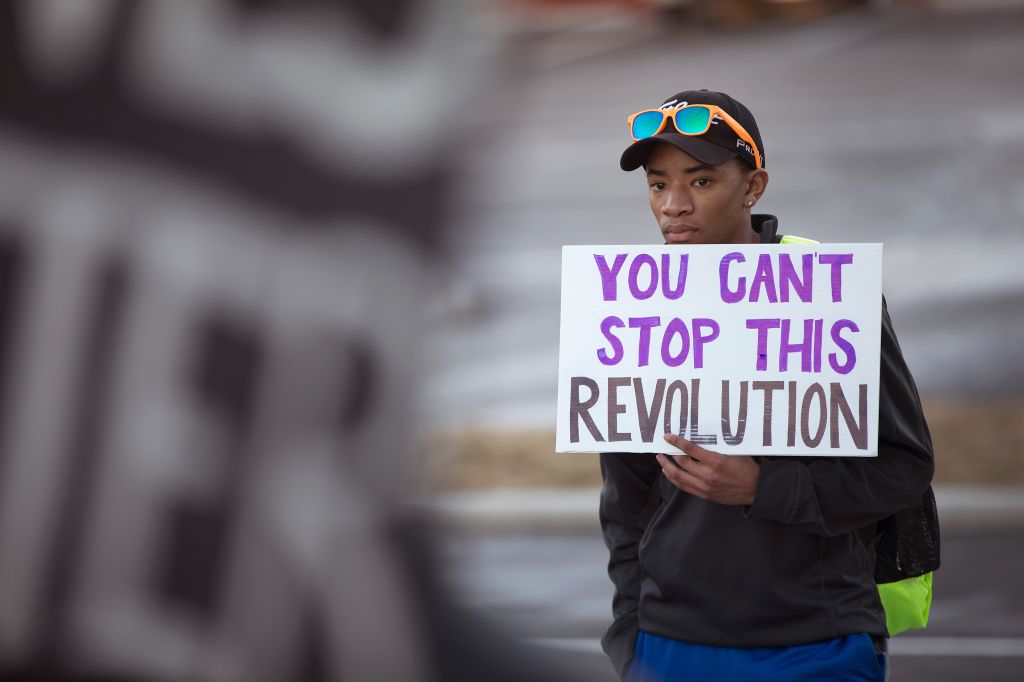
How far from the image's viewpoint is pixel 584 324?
183 cm

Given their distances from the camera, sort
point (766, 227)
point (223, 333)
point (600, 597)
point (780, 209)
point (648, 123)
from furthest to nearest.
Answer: point (780, 209), point (600, 597), point (223, 333), point (766, 227), point (648, 123)

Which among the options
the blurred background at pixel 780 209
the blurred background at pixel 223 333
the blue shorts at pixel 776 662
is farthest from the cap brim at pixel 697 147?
the blurred background at pixel 780 209

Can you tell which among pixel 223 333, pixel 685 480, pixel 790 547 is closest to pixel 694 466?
pixel 685 480

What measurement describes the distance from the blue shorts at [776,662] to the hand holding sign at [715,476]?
0.69 ft

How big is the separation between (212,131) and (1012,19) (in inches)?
160

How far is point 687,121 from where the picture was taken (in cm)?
174

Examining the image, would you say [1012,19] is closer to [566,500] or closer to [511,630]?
[566,500]

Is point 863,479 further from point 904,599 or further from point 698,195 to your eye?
point 698,195

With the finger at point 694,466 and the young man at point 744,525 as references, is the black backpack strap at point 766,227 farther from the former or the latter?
the finger at point 694,466

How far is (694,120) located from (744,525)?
0.57 m

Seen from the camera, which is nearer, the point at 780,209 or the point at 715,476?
the point at 715,476

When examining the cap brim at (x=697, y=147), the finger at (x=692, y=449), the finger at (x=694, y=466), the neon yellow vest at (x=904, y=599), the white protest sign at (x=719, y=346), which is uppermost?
the cap brim at (x=697, y=147)

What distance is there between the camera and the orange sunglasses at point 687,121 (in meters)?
1.73

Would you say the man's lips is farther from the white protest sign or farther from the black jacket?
the black jacket
